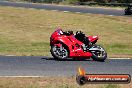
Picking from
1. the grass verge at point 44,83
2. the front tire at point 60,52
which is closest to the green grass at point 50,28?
the front tire at point 60,52

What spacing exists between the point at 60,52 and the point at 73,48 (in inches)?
20.5

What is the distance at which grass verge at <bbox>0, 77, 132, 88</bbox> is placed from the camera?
12318 millimetres

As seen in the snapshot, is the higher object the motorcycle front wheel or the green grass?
the motorcycle front wheel

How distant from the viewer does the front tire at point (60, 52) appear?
1789cm

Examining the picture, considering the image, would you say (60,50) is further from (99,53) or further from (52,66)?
(52,66)

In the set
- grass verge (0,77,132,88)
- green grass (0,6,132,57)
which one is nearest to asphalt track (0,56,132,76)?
grass verge (0,77,132,88)

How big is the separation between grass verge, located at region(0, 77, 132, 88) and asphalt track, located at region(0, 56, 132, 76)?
1043 millimetres

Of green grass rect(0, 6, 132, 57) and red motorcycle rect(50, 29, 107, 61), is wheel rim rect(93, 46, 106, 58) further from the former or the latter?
green grass rect(0, 6, 132, 57)

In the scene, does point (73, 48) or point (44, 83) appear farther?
point (73, 48)

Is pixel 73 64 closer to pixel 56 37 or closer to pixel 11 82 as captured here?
pixel 56 37

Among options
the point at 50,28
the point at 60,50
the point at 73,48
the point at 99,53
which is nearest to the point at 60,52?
the point at 60,50

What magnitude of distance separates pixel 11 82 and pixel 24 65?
3.47m

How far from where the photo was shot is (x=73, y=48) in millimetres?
18062

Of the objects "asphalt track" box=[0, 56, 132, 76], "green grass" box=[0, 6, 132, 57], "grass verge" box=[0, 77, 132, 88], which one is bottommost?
"green grass" box=[0, 6, 132, 57]
